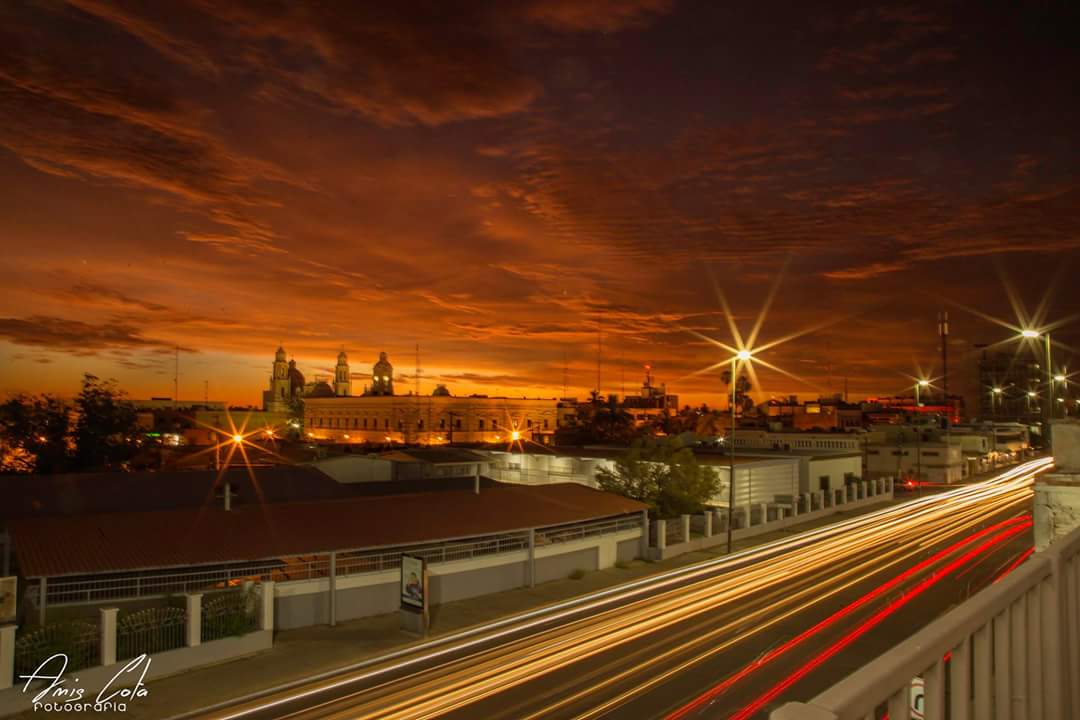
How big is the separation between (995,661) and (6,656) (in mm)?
16168

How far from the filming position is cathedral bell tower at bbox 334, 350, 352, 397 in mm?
166625

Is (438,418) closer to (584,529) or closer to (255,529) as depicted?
(584,529)

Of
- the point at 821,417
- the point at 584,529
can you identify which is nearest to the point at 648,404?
the point at 821,417

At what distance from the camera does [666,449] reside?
36000mm

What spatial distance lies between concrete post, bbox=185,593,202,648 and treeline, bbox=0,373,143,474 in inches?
1586

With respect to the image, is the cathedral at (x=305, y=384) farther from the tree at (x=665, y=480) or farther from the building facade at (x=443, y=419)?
the tree at (x=665, y=480)

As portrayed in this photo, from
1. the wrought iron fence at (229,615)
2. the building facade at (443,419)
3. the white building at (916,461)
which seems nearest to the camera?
the wrought iron fence at (229,615)

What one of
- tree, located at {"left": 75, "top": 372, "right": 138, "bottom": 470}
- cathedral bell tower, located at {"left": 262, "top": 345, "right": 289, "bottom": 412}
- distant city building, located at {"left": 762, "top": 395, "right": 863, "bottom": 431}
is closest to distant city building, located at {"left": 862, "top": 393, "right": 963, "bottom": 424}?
distant city building, located at {"left": 762, "top": 395, "right": 863, "bottom": 431}

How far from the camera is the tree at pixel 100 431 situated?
50.6m

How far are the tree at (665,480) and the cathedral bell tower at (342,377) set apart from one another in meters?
139

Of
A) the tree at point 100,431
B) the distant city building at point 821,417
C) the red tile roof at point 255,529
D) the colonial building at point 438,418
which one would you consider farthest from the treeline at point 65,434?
the distant city building at point 821,417

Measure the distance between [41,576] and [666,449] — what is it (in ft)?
88.3

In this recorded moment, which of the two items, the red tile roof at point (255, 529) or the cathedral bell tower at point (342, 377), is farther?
the cathedral bell tower at point (342, 377)

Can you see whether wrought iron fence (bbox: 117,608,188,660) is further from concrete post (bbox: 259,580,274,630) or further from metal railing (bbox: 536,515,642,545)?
metal railing (bbox: 536,515,642,545)
